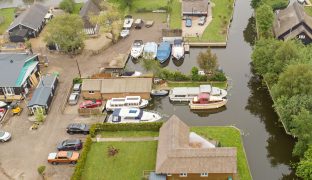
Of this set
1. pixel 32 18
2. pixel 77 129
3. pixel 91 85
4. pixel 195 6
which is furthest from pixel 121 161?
pixel 32 18

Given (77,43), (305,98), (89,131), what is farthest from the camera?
(77,43)

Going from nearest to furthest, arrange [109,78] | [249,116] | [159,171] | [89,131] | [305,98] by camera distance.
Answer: [159,171] → [305,98] → [89,131] → [249,116] → [109,78]

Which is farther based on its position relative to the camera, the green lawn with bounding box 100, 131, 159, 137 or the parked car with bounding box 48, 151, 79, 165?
the green lawn with bounding box 100, 131, 159, 137

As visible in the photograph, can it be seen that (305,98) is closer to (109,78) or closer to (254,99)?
(254,99)

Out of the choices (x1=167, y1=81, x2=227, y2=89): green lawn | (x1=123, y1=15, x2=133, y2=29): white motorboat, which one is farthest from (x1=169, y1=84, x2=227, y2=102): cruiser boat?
(x1=123, y1=15, x2=133, y2=29): white motorboat

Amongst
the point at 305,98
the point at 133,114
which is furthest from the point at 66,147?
the point at 305,98

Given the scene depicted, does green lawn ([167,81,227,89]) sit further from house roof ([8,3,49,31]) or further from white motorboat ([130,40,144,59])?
house roof ([8,3,49,31])
